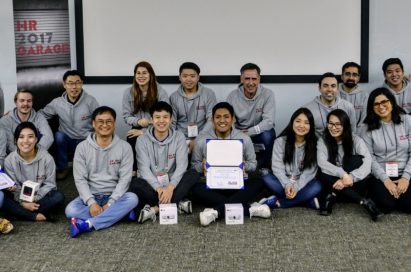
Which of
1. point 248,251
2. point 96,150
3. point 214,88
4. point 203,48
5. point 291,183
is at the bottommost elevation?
point 248,251

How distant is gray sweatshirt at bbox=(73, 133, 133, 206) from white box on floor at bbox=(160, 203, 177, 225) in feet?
1.22

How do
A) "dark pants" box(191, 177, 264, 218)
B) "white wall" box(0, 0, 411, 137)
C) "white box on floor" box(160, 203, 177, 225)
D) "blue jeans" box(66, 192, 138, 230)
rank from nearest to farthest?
"blue jeans" box(66, 192, 138, 230)
"white box on floor" box(160, 203, 177, 225)
"dark pants" box(191, 177, 264, 218)
"white wall" box(0, 0, 411, 137)

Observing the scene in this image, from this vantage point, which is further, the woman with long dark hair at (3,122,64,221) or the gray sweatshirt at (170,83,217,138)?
the gray sweatshirt at (170,83,217,138)

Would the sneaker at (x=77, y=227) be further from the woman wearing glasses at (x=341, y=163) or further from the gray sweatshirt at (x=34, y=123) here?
the woman wearing glasses at (x=341, y=163)

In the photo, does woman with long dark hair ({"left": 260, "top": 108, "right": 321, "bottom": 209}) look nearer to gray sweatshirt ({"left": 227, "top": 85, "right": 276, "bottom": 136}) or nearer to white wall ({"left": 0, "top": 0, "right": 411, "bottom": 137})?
gray sweatshirt ({"left": 227, "top": 85, "right": 276, "bottom": 136})

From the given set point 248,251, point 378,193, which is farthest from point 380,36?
point 248,251

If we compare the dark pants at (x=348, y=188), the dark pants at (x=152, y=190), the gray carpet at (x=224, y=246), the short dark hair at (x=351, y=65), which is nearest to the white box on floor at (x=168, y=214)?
the gray carpet at (x=224, y=246)

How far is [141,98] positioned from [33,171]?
152 cm

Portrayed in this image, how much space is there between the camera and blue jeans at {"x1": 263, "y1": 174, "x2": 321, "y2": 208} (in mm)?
4613

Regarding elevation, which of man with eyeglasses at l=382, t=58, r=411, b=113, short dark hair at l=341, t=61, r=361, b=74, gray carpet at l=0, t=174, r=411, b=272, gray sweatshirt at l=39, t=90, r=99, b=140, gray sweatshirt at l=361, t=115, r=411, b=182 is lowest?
gray carpet at l=0, t=174, r=411, b=272

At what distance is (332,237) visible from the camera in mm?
3934

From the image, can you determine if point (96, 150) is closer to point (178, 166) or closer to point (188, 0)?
point (178, 166)

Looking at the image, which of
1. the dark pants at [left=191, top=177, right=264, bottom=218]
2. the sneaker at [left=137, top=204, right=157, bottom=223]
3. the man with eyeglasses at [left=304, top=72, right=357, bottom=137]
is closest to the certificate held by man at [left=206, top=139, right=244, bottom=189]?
the dark pants at [left=191, top=177, right=264, bottom=218]

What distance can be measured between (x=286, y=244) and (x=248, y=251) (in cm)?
30
